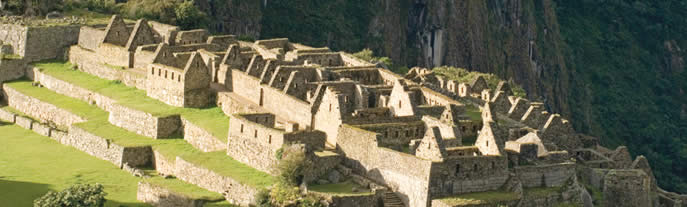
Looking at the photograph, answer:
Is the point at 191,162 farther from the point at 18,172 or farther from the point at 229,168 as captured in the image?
the point at 18,172

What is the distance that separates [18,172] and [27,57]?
55.0ft

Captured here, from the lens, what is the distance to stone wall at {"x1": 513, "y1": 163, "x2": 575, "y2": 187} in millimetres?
54312

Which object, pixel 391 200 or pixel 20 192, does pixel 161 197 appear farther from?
pixel 391 200

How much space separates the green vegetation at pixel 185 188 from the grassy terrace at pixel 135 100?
2751mm

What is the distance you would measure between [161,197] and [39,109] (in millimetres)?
16176

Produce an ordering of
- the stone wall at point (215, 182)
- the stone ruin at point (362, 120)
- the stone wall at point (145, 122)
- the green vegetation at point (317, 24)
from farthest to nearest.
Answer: the green vegetation at point (317, 24) < the stone wall at point (145, 122) < the stone wall at point (215, 182) < the stone ruin at point (362, 120)

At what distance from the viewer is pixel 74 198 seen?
52.9 m

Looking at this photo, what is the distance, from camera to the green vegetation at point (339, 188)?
→ 51375 mm

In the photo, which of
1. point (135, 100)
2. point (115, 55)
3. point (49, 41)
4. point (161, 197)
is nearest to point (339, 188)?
point (161, 197)

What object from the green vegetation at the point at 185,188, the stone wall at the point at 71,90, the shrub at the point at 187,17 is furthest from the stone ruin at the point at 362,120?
Answer: the shrub at the point at 187,17

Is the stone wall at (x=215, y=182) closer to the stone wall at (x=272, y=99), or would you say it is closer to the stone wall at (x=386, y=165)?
the stone wall at (x=386, y=165)

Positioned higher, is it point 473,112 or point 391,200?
point 473,112

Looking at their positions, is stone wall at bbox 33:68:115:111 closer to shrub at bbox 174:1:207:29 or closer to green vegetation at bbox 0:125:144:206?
green vegetation at bbox 0:125:144:206

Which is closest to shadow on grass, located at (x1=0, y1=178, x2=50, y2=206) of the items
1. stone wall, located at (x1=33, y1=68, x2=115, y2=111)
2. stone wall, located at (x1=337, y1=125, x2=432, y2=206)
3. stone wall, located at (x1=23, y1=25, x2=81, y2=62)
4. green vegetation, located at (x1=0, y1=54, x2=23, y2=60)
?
stone wall, located at (x1=33, y1=68, x2=115, y2=111)
